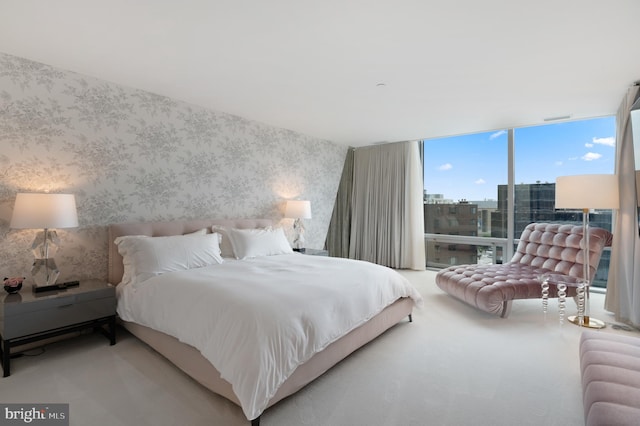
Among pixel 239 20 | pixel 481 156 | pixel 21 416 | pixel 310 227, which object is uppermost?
pixel 239 20

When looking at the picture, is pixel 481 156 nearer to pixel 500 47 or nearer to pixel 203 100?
pixel 500 47

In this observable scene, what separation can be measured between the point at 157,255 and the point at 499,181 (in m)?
4.88

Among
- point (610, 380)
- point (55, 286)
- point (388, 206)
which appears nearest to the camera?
point (610, 380)

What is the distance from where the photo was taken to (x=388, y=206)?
5.88 meters

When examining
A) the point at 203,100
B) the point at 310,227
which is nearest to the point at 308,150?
the point at 310,227

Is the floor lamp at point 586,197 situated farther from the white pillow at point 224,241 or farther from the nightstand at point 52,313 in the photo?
the nightstand at point 52,313

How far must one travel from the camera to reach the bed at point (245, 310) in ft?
5.76

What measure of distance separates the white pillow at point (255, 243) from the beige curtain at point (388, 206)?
247 centimetres

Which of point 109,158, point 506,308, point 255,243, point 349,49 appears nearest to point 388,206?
point 506,308

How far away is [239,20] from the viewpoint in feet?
6.64

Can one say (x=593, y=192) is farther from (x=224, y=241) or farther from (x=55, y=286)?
(x=55, y=286)

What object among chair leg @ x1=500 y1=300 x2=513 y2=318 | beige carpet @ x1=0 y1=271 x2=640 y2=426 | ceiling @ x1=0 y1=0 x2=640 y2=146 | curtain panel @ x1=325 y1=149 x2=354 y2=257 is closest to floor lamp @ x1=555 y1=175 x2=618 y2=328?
beige carpet @ x1=0 y1=271 x2=640 y2=426

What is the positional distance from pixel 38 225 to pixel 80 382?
1173 mm

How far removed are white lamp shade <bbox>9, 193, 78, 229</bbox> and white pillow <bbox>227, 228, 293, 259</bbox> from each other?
1584 millimetres
